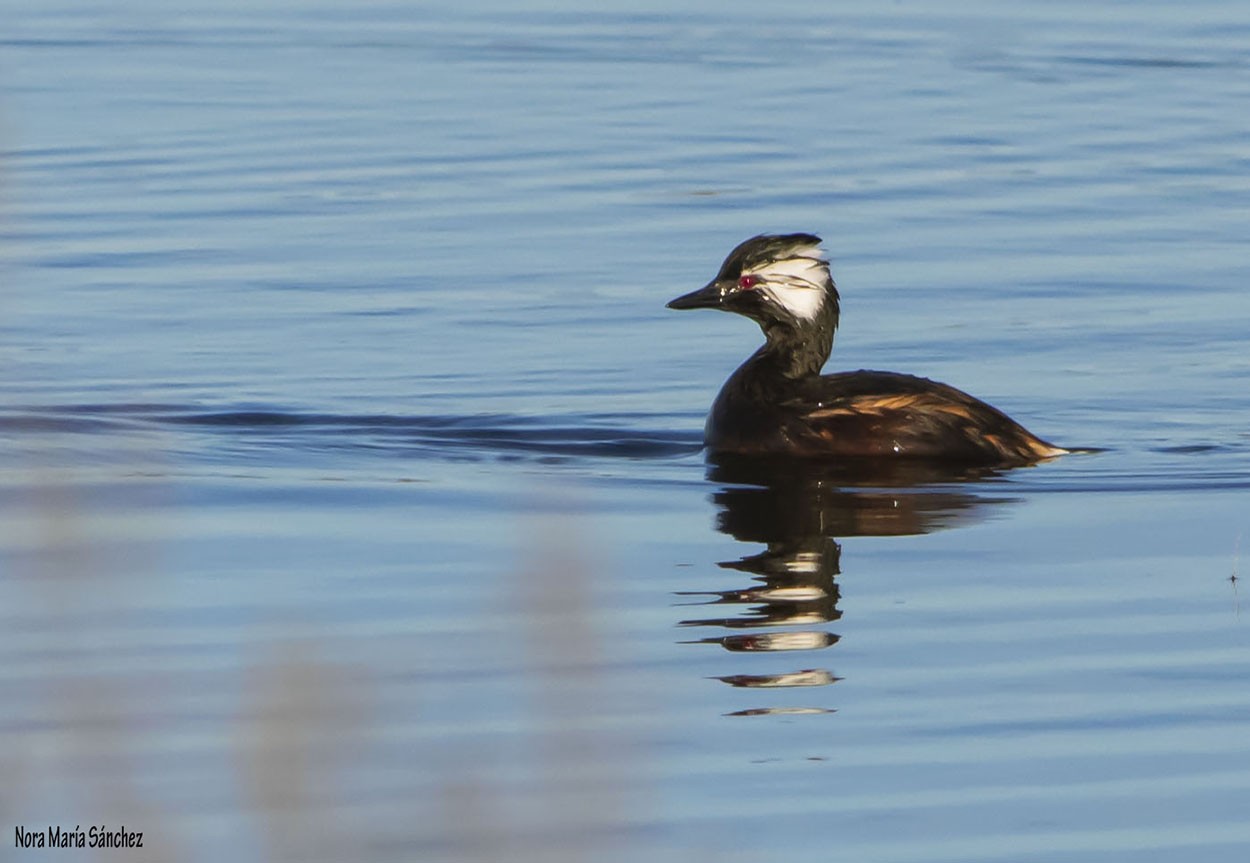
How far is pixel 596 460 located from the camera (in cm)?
1138

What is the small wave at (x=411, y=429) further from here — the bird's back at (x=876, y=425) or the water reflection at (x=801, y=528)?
the water reflection at (x=801, y=528)

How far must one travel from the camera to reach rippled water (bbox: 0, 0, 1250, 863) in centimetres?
612

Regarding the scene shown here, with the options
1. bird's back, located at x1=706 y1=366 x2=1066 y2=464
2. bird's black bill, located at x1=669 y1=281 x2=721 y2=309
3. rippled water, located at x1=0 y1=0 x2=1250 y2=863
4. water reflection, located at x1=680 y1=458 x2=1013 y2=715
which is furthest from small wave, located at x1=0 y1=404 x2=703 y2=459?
water reflection, located at x1=680 y1=458 x2=1013 y2=715

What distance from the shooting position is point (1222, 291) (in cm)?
1493

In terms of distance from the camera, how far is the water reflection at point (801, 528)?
26.3ft

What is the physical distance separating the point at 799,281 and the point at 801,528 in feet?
7.22

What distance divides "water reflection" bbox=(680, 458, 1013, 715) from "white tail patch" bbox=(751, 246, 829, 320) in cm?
91

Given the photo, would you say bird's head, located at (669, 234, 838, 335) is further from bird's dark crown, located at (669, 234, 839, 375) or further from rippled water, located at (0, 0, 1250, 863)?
rippled water, located at (0, 0, 1250, 863)

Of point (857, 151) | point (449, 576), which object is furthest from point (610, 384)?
point (857, 151)

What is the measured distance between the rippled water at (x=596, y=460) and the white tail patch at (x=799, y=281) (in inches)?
27.6

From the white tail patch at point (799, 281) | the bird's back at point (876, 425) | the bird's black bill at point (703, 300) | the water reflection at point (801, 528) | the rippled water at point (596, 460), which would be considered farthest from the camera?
the bird's black bill at point (703, 300)

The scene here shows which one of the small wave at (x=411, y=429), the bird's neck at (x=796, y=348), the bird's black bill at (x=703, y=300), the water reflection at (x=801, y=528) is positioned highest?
the bird's black bill at (x=703, y=300)

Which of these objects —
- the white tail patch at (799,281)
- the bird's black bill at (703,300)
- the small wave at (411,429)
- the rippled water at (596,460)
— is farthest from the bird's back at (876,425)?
the bird's black bill at (703,300)

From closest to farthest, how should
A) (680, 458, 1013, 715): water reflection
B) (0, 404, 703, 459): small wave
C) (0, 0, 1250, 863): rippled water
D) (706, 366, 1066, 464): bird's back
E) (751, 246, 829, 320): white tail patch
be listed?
(0, 0, 1250, 863): rippled water → (680, 458, 1013, 715): water reflection → (706, 366, 1066, 464): bird's back → (0, 404, 703, 459): small wave → (751, 246, 829, 320): white tail patch
